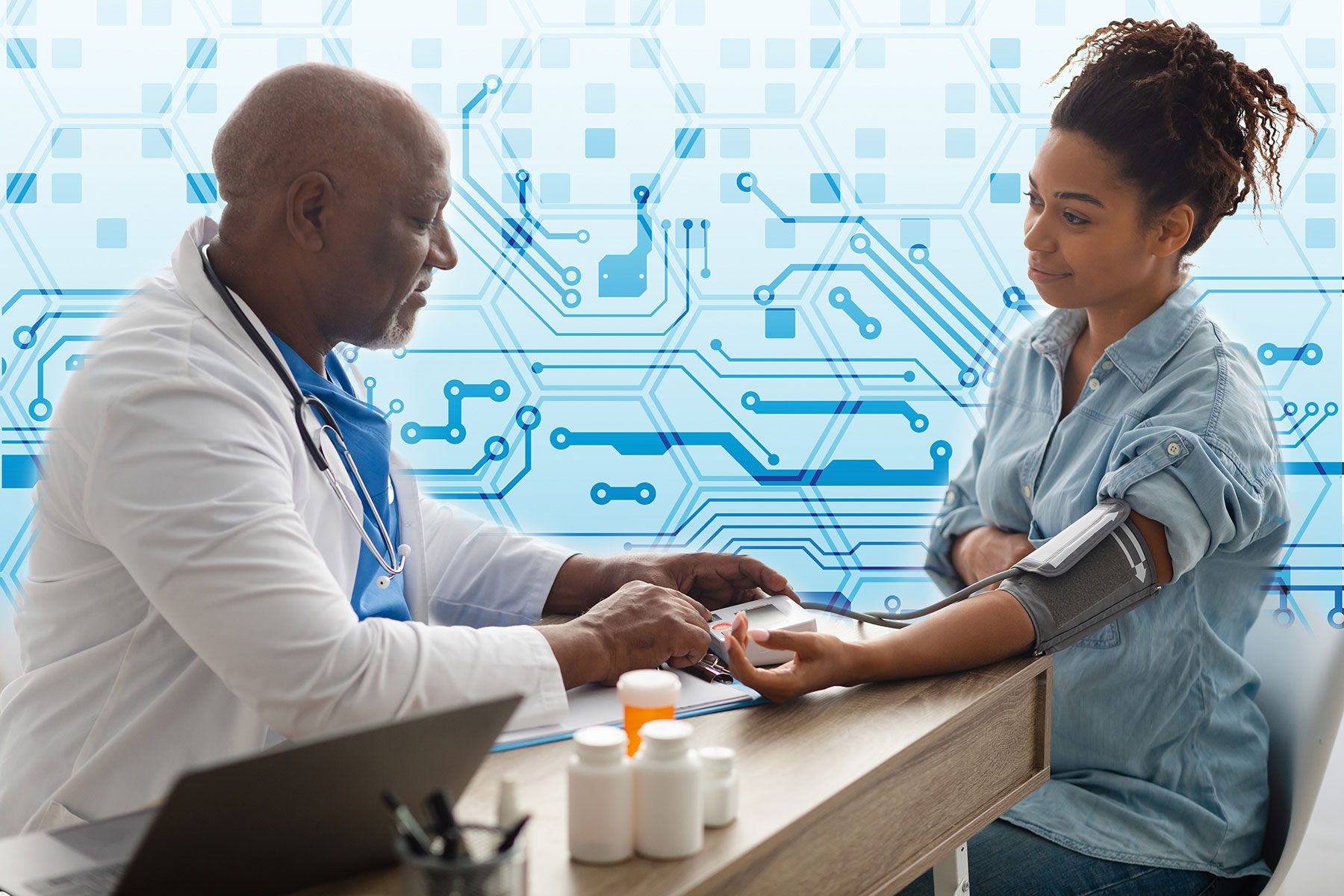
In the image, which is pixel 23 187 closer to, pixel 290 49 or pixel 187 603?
pixel 290 49

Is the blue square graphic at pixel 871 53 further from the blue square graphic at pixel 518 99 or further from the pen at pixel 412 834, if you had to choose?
the pen at pixel 412 834

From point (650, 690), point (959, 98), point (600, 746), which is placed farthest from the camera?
point (959, 98)

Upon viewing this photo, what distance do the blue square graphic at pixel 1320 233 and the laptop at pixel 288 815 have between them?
2.17 meters

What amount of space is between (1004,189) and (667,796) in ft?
6.11

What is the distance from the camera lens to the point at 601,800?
78 cm

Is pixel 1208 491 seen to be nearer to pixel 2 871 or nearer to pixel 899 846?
pixel 899 846

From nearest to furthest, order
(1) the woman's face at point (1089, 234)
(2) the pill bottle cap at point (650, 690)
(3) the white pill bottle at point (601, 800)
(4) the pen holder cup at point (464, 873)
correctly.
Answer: (4) the pen holder cup at point (464, 873) → (3) the white pill bottle at point (601, 800) → (2) the pill bottle cap at point (650, 690) → (1) the woman's face at point (1089, 234)

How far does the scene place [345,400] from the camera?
1301 millimetres

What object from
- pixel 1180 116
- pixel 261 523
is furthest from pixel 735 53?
pixel 261 523

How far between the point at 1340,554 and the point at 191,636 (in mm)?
2230

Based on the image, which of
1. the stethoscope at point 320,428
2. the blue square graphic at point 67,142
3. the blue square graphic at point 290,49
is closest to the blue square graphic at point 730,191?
the blue square graphic at point 290,49

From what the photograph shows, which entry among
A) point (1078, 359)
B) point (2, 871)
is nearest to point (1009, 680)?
point (1078, 359)

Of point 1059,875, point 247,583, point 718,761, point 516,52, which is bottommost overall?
point 1059,875

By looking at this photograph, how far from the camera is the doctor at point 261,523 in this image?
0.98m
